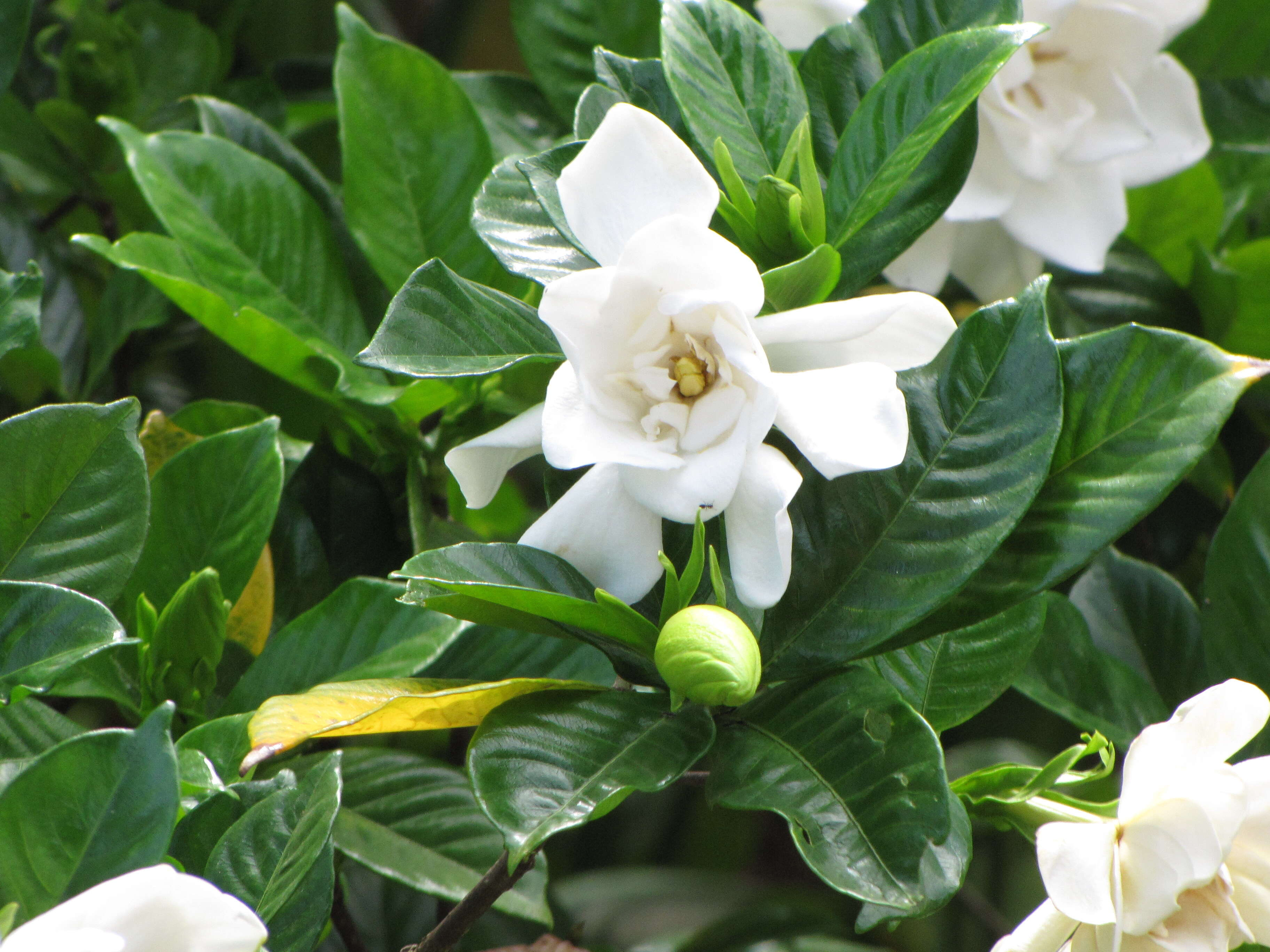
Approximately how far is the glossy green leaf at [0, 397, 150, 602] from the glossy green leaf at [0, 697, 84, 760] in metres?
0.08

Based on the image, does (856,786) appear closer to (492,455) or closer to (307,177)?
(492,455)

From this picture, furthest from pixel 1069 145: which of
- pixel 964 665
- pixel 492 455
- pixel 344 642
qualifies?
pixel 344 642

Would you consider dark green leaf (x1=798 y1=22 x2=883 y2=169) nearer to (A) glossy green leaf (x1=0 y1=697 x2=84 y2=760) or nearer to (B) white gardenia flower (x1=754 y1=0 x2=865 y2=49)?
(B) white gardenia flower (x1=754 y1=0 x2=865 y2=49)

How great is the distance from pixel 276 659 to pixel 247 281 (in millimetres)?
307

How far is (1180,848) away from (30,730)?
60 centimetres

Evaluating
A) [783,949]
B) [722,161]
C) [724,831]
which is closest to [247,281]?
[722,161]

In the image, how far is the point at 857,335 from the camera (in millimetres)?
537

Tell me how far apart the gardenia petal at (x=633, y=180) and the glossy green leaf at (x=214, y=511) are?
0.28m

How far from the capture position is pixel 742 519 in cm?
52

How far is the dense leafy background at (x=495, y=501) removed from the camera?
507 millimetres

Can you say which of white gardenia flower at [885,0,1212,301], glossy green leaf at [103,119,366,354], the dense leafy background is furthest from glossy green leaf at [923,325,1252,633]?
glossy green leaf at [103,119,366,354]

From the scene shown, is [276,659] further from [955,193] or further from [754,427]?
[955,193]

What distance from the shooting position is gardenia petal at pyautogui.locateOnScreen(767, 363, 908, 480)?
490 millimetres

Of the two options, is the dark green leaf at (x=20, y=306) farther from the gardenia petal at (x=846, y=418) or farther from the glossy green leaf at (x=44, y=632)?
the gardenia petal at (x=846, y=418)
